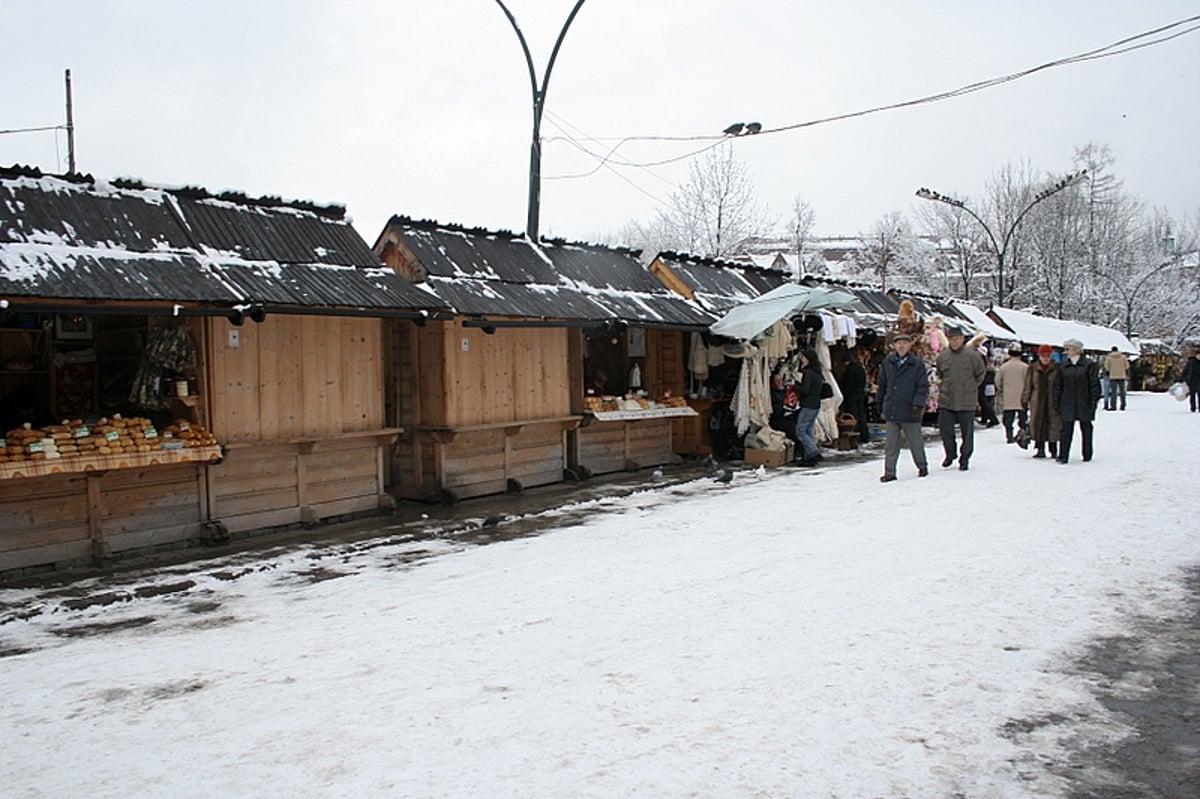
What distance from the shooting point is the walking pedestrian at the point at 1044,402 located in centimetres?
1381

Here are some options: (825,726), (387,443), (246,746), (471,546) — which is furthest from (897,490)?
(246,746)

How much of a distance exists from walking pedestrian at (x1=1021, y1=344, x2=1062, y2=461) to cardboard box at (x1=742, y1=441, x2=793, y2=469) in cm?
395

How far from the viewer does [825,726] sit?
14.8 ft

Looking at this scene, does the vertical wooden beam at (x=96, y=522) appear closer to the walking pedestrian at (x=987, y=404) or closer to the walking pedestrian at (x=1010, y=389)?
the walking pedestrian at (x=1010, y=389)

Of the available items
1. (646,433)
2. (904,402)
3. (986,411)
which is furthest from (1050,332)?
(904,402)

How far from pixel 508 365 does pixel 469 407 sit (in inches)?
41.0

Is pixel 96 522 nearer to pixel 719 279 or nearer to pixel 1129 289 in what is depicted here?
pixel 719 279

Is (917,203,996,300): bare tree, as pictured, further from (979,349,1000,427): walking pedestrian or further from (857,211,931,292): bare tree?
(979,349,1000,427): walking pedestrian

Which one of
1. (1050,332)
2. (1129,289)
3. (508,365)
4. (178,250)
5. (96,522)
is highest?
(1129,289)

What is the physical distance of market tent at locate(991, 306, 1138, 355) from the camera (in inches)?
1200

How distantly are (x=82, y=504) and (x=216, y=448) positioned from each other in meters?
1.36

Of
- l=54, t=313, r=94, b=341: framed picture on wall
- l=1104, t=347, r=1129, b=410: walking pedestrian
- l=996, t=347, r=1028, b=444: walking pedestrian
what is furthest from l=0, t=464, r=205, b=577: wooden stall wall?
l=1104, t=347, r=1129, b=410: walking pedestrian

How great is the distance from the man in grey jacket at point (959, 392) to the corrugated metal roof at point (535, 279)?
4.15 meters

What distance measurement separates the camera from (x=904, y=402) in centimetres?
1284
